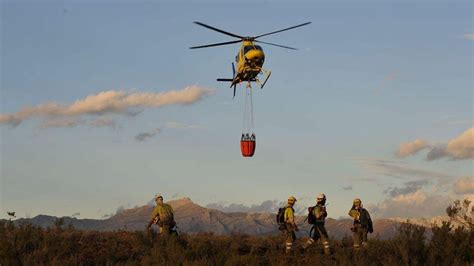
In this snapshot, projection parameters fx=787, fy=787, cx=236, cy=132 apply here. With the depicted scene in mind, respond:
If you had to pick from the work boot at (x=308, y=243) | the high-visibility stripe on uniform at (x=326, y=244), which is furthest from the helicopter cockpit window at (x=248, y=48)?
the high-visibility stripe on uniform at (x=326, y=244)

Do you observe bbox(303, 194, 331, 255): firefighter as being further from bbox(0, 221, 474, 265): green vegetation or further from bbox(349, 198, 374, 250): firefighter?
bbox(349, 198, 374, 250): firefighter

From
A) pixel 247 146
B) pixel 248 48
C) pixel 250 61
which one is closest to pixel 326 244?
pixel 247 146

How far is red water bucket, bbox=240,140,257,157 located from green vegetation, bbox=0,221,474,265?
9.86 meters

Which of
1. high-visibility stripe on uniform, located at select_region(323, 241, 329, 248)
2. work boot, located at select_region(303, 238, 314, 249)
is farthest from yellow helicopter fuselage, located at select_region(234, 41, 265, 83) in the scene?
high-visibility stripe on uniform, located at select_region(323, 241, 329, 248)

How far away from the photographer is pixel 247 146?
36.7 meters

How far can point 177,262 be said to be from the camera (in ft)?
76.5

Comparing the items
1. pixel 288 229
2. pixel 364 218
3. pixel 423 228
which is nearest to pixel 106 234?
pixel 288 229

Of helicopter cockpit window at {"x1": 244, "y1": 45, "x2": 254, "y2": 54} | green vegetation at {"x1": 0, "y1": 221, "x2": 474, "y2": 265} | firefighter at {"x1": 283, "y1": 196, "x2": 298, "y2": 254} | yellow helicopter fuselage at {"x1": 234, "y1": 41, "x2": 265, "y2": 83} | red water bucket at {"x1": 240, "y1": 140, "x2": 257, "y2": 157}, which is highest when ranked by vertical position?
helicopter cockpit window at {"x1": 244, "y1": 45, "x2": 254, "y2": 54}

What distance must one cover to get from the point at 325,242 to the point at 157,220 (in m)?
5.51

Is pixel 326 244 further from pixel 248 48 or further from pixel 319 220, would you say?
pixel 248 48

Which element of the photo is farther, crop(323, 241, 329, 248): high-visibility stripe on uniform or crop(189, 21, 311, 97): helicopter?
crop(189, 21, 311, 97): helicopter

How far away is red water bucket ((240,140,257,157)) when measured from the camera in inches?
1443

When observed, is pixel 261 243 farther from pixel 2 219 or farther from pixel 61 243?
pixel 2 219

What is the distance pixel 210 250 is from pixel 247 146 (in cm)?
1188
